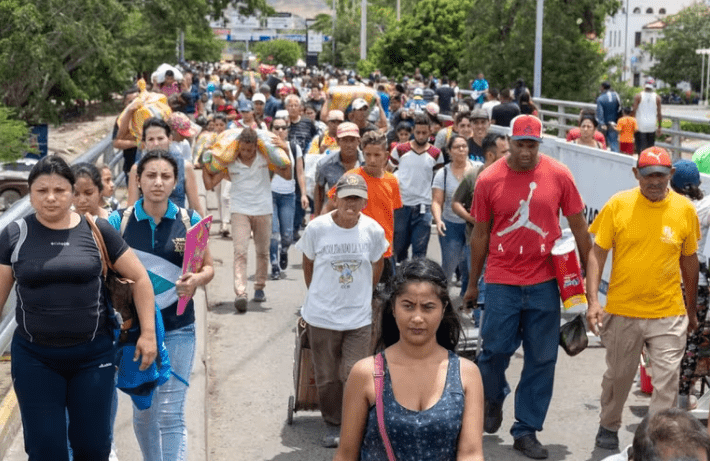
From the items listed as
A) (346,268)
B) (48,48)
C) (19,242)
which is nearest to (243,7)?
(48,48)

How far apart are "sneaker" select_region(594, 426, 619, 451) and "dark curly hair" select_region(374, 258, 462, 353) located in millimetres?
3210

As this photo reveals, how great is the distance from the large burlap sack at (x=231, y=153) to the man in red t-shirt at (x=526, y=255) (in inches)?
163

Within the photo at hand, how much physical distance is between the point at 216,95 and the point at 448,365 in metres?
20.3

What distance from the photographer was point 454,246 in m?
10.9

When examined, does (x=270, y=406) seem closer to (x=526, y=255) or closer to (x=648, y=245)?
(x=526, y=255)

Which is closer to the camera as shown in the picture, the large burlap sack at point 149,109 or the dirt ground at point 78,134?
the large burlap sack at point 149,109

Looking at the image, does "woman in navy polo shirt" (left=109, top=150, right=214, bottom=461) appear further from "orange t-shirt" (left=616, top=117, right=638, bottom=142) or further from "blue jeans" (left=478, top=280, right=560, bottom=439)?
"orange t-shirt" (left=616, top=117, right=638, bottom=142)

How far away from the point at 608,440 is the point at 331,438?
1653 millimetres

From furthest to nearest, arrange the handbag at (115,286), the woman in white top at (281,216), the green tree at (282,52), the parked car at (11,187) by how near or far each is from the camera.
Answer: the green tree at (282,52) → the parked car at (11,187) → the woman in white top at (281,216) → the handbag at (115,286)

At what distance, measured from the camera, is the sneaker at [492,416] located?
755 cm

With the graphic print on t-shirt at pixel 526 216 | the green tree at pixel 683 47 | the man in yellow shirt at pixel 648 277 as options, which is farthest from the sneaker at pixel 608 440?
the green tree at pixel 683 47

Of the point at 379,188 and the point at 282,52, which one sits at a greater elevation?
the point at 282,52

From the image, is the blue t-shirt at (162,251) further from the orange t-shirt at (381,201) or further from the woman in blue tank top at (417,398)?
the orange t-shirt at (381,201)

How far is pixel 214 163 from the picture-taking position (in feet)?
36.9
